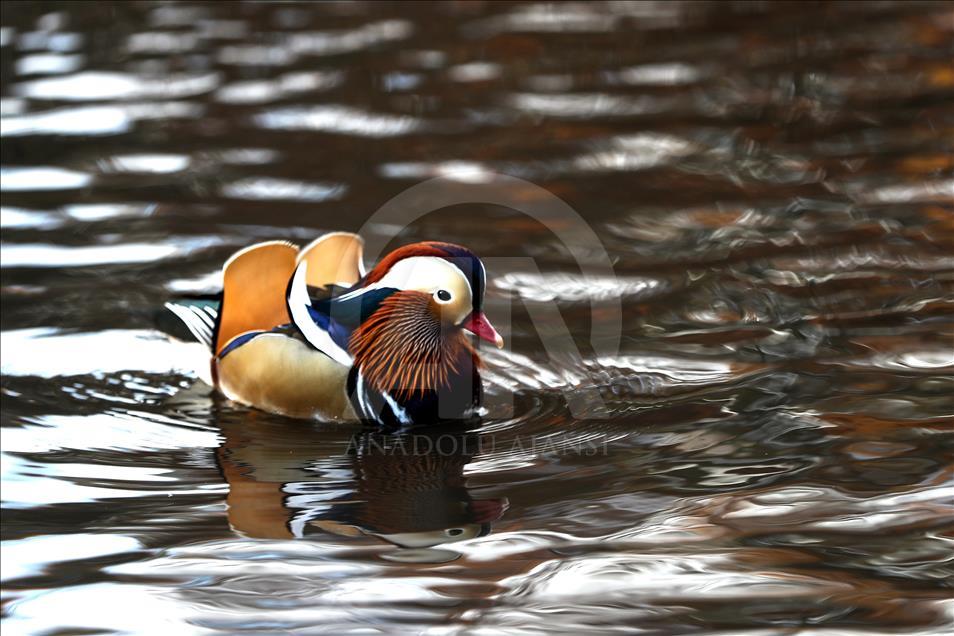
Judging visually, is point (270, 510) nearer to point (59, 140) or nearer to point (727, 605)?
point (727, 605)

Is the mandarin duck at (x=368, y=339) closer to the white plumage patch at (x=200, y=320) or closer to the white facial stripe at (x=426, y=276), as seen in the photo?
the white facial stripe at (x=426, y=276)

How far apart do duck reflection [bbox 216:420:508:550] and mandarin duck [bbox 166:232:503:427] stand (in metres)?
0.12

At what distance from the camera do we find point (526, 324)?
20.5 ft

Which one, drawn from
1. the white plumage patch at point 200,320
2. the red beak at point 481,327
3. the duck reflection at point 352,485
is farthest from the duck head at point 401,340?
the white plumage patch at point 200,320

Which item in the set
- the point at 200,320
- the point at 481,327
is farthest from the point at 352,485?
the point at 200,320

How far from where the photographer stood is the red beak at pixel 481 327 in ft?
17.2

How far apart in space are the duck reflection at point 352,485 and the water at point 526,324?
2 centimetres

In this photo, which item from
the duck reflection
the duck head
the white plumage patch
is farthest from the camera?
the white plumage patch

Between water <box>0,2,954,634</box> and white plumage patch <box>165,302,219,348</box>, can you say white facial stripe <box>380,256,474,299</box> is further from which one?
white plumage patch <box>165,302,219,348</box>

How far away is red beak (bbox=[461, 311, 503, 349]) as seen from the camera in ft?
17.2

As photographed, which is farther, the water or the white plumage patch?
the white plumage patch

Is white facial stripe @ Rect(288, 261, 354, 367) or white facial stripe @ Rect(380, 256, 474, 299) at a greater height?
white facial stripe @ Rect(380, 256, 474, 299)

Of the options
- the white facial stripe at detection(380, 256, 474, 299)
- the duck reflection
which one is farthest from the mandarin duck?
the duck reflection

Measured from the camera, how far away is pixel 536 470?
16.1ft
